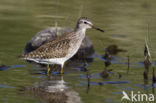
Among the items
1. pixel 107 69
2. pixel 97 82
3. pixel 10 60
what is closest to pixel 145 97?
pixel 97 82

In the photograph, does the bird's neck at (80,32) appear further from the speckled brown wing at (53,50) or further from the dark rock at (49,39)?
the dark rock at (49,39)

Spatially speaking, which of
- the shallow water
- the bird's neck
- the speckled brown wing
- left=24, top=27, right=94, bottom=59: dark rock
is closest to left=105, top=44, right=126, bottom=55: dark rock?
the shallow water

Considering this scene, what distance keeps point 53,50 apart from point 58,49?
0.16 m

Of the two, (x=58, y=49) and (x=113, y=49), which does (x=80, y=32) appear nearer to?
(x=58, y=49)

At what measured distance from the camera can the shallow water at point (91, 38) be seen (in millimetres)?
11367

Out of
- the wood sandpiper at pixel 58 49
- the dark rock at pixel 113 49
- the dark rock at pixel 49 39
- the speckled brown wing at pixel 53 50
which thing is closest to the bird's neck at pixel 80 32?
the wood sandpiper at pixel 58 49

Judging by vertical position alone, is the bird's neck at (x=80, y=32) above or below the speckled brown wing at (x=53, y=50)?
above

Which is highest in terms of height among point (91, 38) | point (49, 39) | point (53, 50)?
point (91, 38)

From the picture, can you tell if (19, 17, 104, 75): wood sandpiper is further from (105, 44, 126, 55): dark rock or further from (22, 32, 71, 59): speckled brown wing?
(105, 44, 126, 55): dark rock

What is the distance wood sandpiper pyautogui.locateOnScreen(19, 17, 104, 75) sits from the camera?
12960 millimetres

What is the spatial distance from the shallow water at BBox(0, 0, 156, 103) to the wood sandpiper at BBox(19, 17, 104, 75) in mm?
494

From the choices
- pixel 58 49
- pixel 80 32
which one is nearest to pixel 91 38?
pixel 80 32

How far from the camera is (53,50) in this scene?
13.1 metres

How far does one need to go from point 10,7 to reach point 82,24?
1025 centimetres
